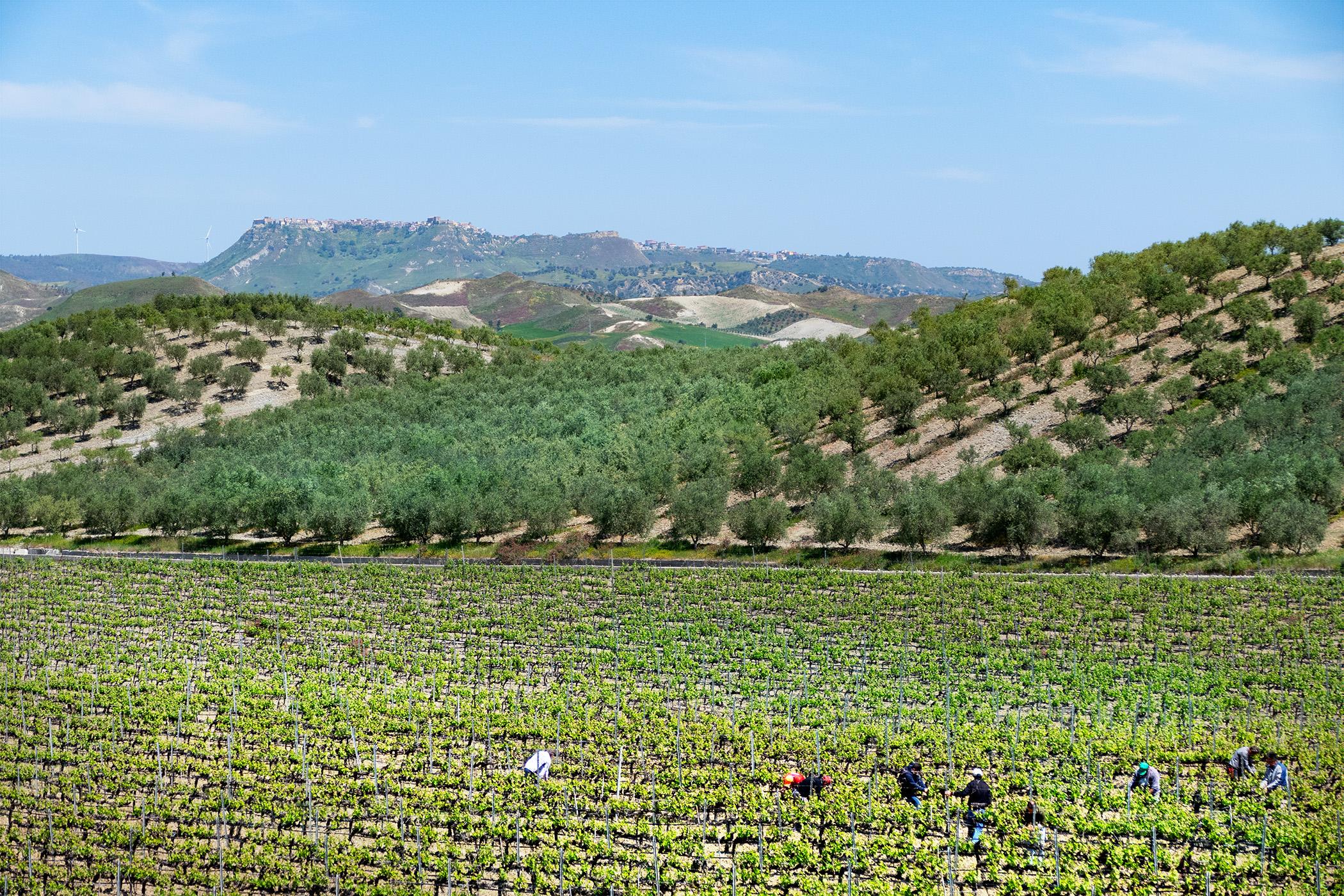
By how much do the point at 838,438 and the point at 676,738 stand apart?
59662 millimetres

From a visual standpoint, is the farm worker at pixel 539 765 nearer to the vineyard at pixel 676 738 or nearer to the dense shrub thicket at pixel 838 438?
the vineyard at pixel 676 738

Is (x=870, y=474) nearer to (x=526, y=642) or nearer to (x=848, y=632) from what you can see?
(x=848, y=632)

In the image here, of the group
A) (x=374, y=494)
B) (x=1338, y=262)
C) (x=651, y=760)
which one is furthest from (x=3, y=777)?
(x=1338, y=262)

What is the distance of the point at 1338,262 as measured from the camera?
96.1 meters

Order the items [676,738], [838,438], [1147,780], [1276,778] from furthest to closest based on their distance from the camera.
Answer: [838,438] < [676,738] < [1276,778] < [1147,780]

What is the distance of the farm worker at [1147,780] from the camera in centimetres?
2652

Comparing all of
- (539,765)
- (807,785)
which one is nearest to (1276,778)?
(807,785)

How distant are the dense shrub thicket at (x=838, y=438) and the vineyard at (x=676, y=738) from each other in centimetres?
1045

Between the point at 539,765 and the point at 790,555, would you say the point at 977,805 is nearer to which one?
the point at 539,765

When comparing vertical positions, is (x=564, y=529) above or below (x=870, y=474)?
below

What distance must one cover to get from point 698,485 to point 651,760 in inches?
1760

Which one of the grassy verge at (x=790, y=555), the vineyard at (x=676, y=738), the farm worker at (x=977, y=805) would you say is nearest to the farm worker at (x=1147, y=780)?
the vineyard at (x=676, y=738)

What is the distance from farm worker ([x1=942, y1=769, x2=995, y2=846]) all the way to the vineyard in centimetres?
40

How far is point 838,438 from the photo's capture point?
89.6 metres
